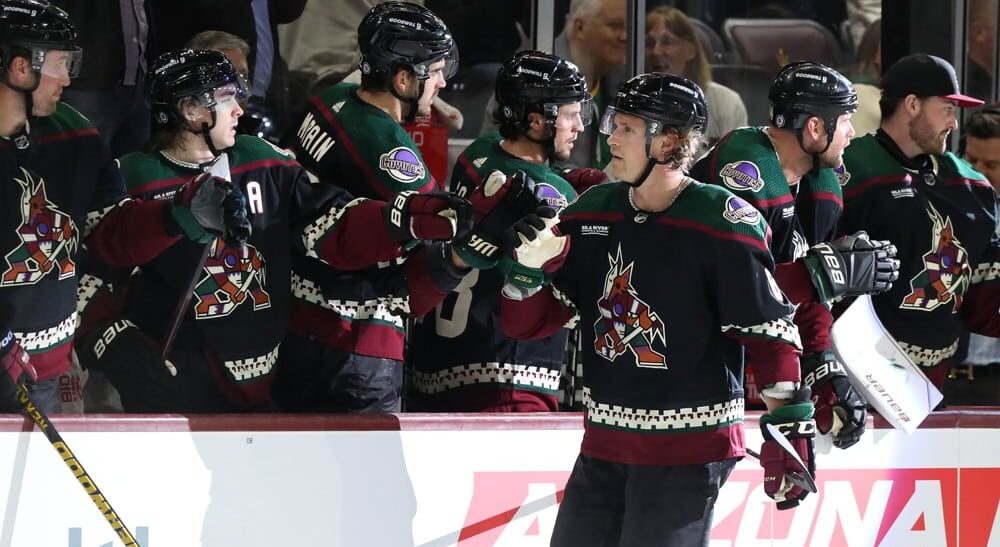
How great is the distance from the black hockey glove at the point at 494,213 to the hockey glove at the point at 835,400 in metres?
1.06

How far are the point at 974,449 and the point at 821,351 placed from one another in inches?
23.5

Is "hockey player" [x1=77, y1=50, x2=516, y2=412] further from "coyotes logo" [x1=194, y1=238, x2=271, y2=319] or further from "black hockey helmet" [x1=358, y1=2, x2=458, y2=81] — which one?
"black hockey helmet" [x1=358, y1=2, x2=458, y2=81]

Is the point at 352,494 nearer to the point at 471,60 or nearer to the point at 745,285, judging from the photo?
the point at 745,285

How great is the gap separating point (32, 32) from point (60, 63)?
4.2 inches

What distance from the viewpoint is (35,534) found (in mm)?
3699

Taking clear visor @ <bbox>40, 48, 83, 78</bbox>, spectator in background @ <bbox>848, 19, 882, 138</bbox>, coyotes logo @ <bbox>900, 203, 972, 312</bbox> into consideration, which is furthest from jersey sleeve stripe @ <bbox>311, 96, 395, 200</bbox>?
spectator in background @ <bbox>848, 19, 882, 138</bbox>

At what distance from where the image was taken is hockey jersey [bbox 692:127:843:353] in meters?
4.14

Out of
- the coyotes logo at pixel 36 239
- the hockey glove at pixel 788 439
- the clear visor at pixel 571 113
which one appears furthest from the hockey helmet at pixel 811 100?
the coyotes logo at pixel 36 239

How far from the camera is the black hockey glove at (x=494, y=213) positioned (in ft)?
11.7

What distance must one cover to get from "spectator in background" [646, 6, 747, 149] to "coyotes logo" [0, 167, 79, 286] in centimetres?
280

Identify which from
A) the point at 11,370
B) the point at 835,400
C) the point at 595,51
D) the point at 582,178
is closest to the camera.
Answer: the point at 11,370

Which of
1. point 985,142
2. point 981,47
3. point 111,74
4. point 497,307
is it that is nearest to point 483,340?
point 497,307

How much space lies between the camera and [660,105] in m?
3.54

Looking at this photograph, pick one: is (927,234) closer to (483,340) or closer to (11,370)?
(483,340)
